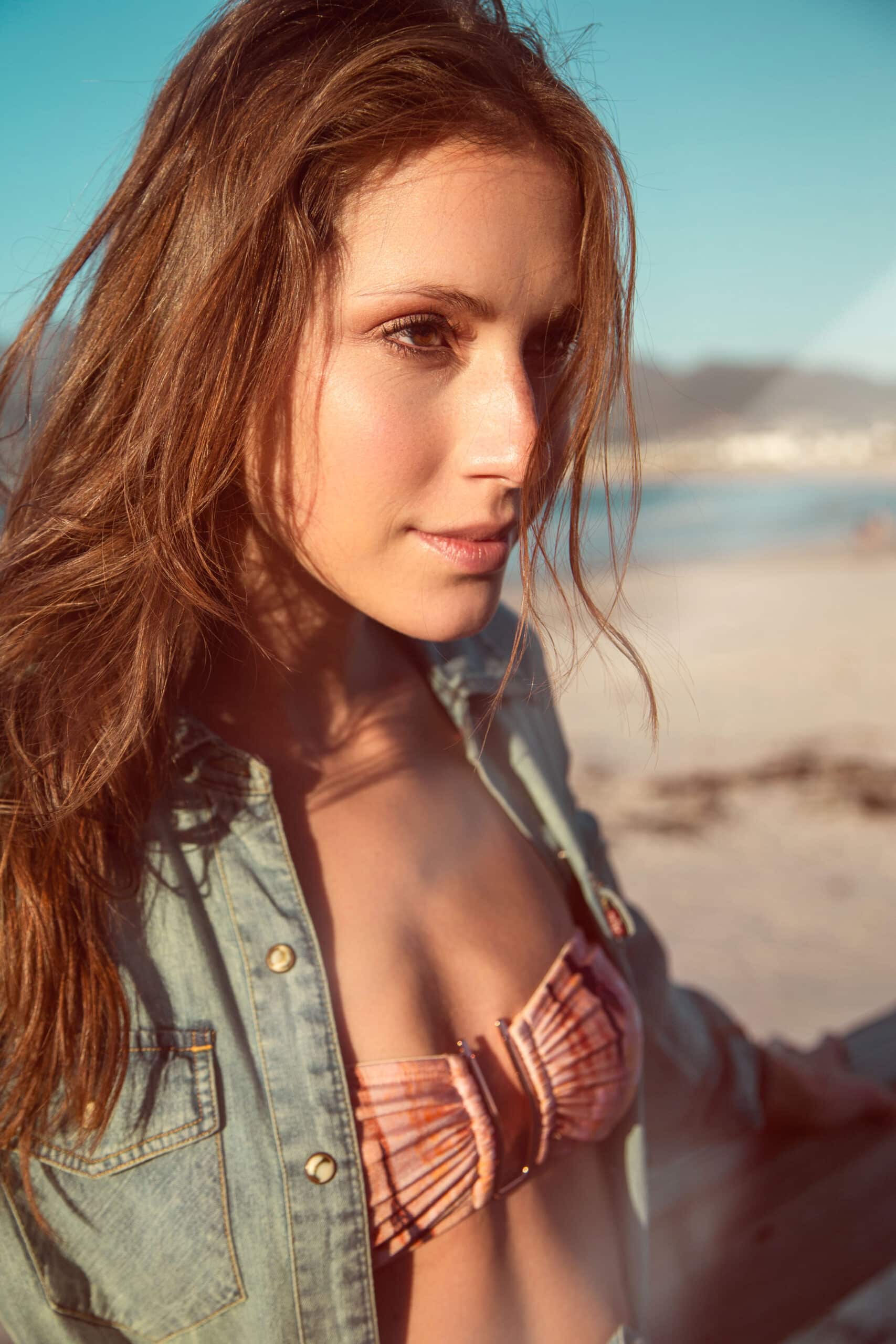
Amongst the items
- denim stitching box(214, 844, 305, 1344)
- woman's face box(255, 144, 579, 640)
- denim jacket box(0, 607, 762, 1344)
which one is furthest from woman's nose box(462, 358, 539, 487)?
denim stitching box(214, 844, 305, 1344)

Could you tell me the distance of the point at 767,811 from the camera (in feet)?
18.9

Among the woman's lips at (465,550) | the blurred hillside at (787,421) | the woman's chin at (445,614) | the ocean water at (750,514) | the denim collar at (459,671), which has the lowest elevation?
the denim collar at (459,671)

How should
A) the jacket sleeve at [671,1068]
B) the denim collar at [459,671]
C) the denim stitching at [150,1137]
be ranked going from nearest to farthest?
the denim stitching at [150,1137], the denim collar at [459,671], the jacket sleeve at [671,1068]

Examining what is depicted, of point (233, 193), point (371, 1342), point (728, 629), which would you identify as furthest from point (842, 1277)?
point (728, 629)

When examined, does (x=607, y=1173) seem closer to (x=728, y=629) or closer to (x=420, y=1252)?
(x=420, y=1252)

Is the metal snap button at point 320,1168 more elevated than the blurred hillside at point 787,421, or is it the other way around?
the blurred hillside at point 787,421

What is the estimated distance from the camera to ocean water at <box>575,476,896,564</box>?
57.9 ft

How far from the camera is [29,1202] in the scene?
37.6 inches

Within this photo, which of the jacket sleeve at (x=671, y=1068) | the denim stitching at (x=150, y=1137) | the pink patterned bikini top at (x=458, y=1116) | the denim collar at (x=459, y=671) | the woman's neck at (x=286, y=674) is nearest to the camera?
the denim stitching at (x=150, y=1137)

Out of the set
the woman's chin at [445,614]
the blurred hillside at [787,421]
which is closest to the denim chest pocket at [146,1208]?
the woman's chin at [445,614]

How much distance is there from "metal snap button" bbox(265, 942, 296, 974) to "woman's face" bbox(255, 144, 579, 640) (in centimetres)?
39

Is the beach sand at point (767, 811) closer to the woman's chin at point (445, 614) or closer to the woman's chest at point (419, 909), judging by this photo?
the woman's chin at point (445, 614)

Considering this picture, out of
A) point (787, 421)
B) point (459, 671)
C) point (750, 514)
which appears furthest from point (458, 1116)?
point (787, 421)

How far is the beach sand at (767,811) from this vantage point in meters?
3.98
